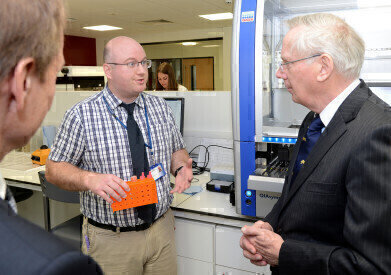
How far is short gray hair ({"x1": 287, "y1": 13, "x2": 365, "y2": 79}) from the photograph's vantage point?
1086mm

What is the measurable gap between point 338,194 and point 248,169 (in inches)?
30.1

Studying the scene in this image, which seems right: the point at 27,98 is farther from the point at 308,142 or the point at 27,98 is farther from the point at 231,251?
the point at 231,251

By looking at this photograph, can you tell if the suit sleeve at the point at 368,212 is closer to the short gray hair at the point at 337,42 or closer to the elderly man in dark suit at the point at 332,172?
the elderly man in dark suit at the point at 332,172

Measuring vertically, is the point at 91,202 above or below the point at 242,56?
below

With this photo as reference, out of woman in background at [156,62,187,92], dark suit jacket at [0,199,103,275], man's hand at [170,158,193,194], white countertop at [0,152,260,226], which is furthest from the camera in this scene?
woman in background at [156,62,187,92]

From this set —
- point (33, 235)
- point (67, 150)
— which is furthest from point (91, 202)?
point (33, 235)

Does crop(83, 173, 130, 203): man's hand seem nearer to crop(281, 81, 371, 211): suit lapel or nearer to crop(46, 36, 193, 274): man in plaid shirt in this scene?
crop(46, 36, 193, 274): man in plaid shirt

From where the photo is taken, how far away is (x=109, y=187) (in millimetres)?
1393

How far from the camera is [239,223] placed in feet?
6.07

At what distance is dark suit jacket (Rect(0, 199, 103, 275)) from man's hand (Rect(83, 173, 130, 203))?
1.04 metres

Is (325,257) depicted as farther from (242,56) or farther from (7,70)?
(242,56)

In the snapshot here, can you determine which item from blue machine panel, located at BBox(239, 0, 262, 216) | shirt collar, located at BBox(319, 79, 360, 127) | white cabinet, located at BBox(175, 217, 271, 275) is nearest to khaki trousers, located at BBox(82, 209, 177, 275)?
white cabinet, located at BBox(175, 217, 271, 275)

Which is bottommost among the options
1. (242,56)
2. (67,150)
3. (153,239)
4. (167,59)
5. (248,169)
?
(153,239)

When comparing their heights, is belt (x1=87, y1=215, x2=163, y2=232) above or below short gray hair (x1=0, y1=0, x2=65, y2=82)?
below
